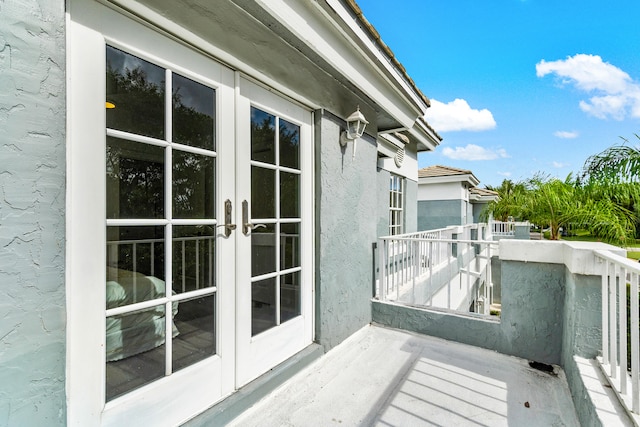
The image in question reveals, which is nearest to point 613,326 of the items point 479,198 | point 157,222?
point 157,222

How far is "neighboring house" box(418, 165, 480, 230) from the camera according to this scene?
1152cm

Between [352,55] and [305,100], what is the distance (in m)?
0.68

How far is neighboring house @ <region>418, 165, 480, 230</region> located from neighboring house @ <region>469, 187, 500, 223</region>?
14.1ft

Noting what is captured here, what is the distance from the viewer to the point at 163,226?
1775 millimetres

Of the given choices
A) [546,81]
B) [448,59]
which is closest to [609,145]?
[448,59]

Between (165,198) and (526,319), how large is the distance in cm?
359

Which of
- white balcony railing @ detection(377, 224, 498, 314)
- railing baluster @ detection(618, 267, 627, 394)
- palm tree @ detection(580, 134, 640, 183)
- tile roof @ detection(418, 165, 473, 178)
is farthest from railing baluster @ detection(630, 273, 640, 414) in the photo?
tile roof @ detection(418, 165, 473, 178)

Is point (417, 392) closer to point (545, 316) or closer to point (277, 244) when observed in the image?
point (545, 316)

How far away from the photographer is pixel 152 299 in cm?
174

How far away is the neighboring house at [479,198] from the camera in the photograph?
16103 millimetres

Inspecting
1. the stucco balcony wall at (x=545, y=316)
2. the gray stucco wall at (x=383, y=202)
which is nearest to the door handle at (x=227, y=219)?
the stucco balcony wall at (x=545, y=316)

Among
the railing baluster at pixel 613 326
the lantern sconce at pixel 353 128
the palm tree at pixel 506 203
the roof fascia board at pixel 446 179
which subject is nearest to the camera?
the railing baluster at pixel 613 326

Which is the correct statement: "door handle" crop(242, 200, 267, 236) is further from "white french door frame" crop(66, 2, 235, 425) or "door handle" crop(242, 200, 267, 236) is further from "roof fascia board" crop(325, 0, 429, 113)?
"roof fascia board" crop(325, 0, 429, 113)

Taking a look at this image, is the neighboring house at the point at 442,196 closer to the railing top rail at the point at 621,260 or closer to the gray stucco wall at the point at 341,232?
the gray stucco wall at the point at 341,232
